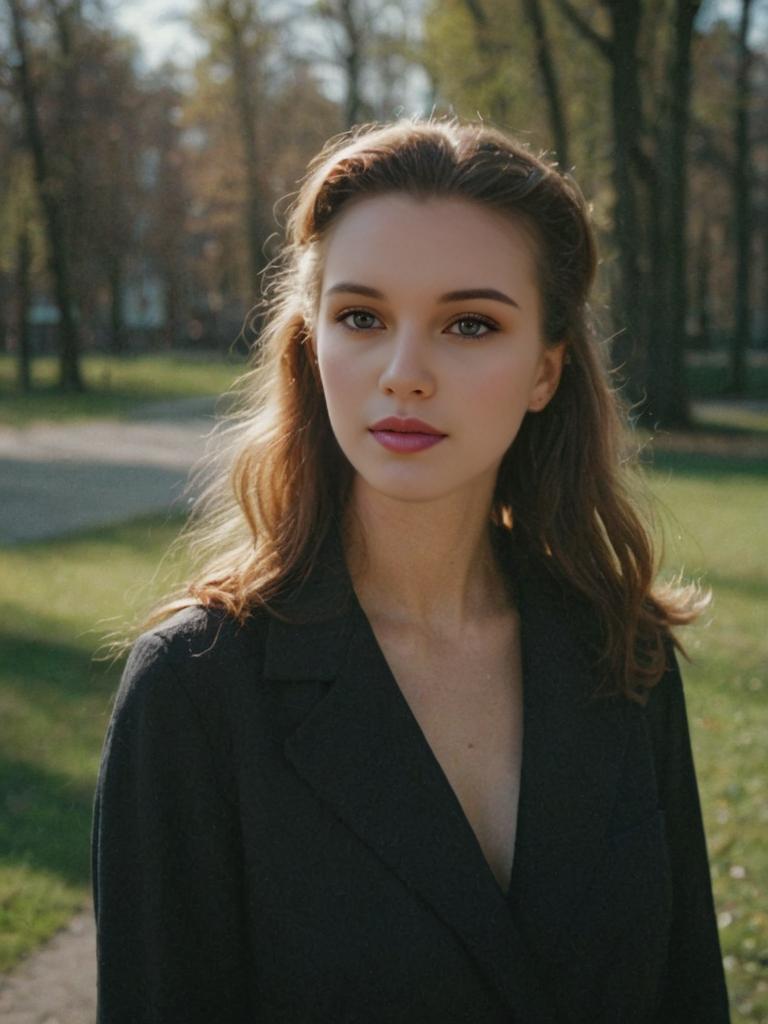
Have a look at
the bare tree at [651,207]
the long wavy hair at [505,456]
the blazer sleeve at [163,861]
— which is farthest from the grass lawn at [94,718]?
the bare tree at [651,207]

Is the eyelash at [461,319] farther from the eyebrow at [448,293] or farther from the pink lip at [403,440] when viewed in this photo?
the pink lip at [403,440]

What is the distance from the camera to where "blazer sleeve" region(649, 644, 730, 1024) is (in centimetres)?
253

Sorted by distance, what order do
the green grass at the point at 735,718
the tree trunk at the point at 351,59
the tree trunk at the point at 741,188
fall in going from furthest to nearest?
1. the tree trunk at the point at 351,59
2. the tree trunk at the point at 741,188
3. the green grass at the point at 735,718

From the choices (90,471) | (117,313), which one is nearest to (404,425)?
(90,471)

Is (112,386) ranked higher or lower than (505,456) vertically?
lower

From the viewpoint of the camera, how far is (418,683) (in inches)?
97.2

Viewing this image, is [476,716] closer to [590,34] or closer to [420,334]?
[420,334]

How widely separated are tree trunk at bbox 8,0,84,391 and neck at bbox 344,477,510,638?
2876 cm

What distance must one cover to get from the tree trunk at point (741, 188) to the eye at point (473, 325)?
28.2m

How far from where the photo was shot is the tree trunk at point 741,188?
28.8 m

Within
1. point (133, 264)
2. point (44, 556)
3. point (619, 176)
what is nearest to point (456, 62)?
point (619, 176)

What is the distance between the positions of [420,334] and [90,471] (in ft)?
53.2

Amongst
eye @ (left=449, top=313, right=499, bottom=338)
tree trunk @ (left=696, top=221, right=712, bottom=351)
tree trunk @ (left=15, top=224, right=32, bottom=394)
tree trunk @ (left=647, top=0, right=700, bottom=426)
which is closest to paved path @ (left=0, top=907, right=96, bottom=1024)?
eye @ (left=449, top=313, right=499, bottom=338)

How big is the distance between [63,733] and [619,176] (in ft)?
57.2
